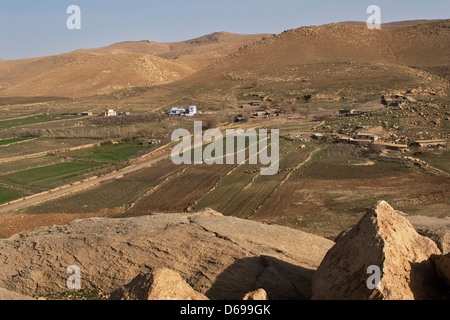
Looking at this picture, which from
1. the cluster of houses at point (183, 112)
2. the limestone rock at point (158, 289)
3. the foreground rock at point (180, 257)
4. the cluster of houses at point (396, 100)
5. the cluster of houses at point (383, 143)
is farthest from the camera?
the cluster of houses at point (183, 112)

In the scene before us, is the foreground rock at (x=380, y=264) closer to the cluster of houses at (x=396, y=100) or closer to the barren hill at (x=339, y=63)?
the cluster of houses at (x=396, y=100)

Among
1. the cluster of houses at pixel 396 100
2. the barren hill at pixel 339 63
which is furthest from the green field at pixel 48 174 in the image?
the barren hill at pixel 339 63

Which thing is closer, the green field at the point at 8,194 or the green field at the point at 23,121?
the green field at the point at 8,194

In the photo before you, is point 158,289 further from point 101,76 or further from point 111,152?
point 101,76

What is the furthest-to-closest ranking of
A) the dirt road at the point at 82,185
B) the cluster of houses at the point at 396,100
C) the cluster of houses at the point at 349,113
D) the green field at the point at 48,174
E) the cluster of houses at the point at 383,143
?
1. the cluster of houses at the point at 396,100
2. the cluster of houses at the point at 349,113
3. the cluster of houses at the point at 383,143
4. the green field at the point at 48,174
5. the dirt road at the point at 82,185

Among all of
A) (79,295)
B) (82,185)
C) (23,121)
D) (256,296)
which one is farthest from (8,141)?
(256,296)

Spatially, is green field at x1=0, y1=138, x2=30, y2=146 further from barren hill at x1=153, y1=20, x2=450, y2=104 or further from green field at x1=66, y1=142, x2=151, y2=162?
barren hill at x1=153, y1=20, x2=450, y2=104

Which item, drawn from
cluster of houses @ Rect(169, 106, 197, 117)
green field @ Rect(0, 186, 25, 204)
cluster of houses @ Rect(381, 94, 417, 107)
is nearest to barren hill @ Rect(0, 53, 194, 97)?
cluster of houses @ Rect(169, 106, 197, 117)

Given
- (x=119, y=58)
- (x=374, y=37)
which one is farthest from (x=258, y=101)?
(x=119, y=58)
